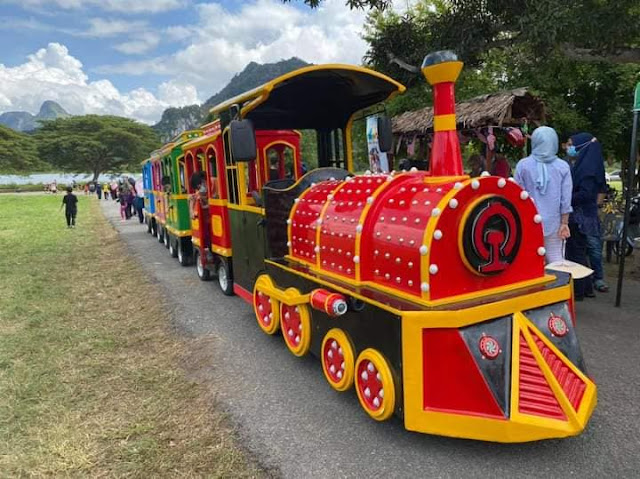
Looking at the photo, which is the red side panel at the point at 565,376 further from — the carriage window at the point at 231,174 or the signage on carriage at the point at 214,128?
the signage on carriage at the point at 214,128

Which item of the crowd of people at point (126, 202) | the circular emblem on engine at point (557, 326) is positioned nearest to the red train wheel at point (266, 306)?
the circular emblem on engine at point (557, 326)

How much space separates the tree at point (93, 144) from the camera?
204 ft

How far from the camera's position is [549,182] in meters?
4.62

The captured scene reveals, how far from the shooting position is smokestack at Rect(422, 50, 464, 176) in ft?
9.71

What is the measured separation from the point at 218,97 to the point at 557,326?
425ft

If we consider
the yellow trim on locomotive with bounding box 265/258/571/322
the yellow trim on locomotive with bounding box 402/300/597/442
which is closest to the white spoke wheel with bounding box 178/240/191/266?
the yellow trim on locomotive with bounding box 265/258/571/322

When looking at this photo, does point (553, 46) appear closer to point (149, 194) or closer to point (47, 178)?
point (149, 194)

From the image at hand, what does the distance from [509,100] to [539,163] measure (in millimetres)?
4403

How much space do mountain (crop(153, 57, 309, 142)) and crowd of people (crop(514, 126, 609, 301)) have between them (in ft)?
387

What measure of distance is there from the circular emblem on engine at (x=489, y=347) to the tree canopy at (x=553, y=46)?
4.62 meters

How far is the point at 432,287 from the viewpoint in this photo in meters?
2.81

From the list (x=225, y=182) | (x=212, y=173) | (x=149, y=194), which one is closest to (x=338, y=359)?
(x=225, y=182)

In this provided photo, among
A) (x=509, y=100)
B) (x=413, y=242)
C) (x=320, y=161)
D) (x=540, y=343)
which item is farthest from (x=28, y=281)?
(x=509, y=100)

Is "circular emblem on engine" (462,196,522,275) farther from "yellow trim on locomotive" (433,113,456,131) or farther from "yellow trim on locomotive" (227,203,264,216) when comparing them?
"yellow trim on locomotive" (227,203,264,216)
